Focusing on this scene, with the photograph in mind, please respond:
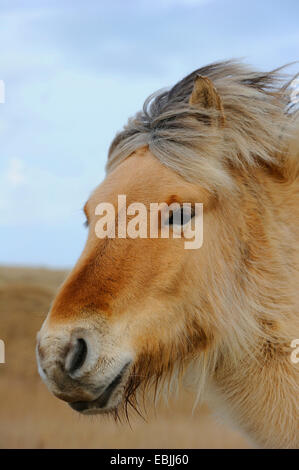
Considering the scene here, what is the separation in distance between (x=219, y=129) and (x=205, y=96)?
0.76ft

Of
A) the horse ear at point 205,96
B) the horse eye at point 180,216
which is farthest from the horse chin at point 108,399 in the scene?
the horse ear at point 205,96

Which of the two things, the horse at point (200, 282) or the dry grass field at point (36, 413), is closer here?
the horse at point (200, 282)

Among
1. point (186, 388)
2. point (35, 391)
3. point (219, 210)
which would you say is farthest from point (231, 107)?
point (35, 391)

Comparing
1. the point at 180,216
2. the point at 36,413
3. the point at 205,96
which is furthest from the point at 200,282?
the point at 36,413

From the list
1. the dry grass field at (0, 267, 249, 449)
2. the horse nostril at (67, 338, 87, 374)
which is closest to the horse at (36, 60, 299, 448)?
the horse nostril at (67, 338, 87, 374)

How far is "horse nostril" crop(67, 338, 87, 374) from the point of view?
8.97 ft

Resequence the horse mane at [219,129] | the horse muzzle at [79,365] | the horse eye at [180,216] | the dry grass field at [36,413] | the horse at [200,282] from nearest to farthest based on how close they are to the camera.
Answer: the horse muzzle at [79,365] → the horse at [200,282] → the horse eye at [180,216] → the horse mane at [219,129] → the dry grass field at [36,413]

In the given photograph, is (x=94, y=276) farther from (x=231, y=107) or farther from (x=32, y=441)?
(x=32, y=441)

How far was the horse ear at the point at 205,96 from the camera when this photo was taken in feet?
11.3

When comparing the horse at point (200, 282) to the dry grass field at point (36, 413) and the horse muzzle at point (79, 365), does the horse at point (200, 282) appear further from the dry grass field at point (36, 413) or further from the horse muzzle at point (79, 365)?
the dry grass field at point (36, 413)

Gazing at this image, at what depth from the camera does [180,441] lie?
393 inches

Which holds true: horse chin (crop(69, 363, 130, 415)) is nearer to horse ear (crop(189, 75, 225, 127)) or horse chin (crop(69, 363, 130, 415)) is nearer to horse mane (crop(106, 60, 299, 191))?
horse mane (crop(106, 60, 299, 191))

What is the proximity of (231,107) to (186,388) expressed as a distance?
6.45 feet

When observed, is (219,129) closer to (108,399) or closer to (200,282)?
(200,282)
